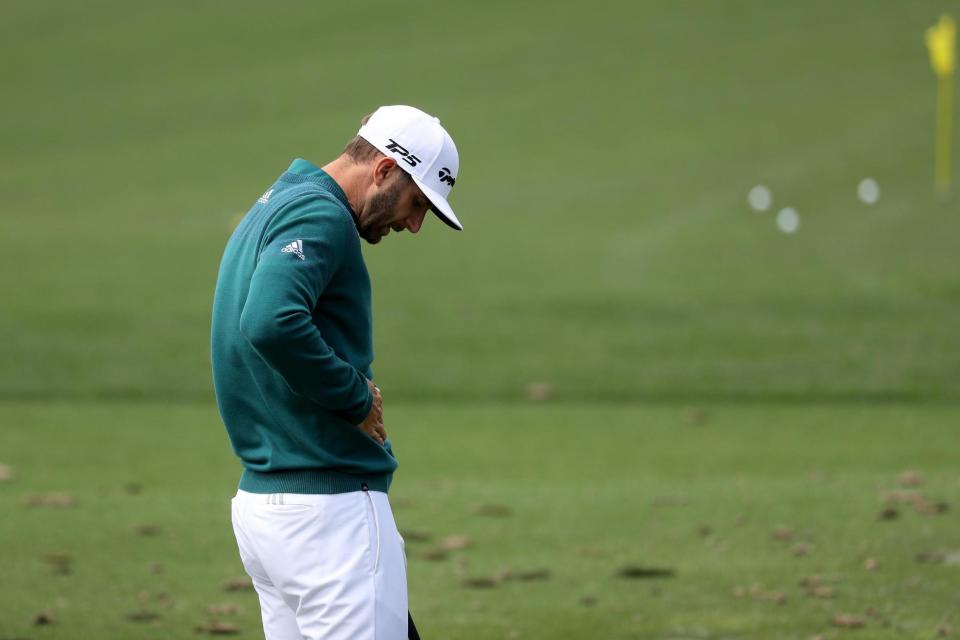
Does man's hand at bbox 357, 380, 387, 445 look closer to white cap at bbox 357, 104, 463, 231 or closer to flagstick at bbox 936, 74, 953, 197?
white cap at bbox 357, 104, 463, 231

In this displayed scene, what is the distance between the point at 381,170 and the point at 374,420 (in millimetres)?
660

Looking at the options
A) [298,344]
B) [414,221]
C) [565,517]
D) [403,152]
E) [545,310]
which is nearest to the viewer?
[298,344]

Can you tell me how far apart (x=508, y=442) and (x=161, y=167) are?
16.3 m

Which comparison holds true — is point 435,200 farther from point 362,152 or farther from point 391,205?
point 362,152

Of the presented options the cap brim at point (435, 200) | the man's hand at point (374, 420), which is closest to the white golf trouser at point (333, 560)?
the man's hand at point (374, 420)

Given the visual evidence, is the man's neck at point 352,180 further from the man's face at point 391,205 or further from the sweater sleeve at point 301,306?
the sweater sleeve at point 301,306

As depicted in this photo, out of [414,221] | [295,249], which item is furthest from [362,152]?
[295,249]

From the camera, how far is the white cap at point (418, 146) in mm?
3977

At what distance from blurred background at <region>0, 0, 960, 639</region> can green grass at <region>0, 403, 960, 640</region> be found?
34 mm

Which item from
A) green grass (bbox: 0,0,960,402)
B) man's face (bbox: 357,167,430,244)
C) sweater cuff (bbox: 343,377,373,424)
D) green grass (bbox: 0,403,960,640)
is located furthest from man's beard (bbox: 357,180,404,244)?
green grass (bbox: 0,0,960,402)

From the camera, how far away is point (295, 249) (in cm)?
375

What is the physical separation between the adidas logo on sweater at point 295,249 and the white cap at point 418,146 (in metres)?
0.40

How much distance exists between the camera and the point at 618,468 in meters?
10.2

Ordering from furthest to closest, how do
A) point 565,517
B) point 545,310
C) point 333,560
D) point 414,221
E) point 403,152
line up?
point 545,310 < point 565,517 < point 414,221 < point 403,152 < point 333,560
